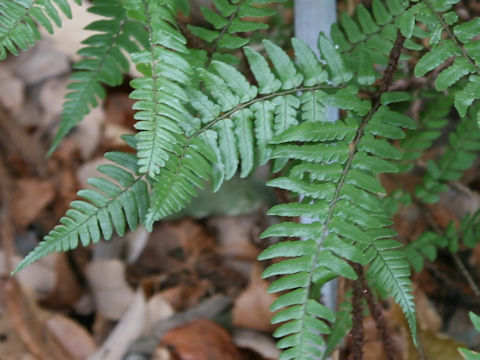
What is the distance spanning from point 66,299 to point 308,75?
1.52 m

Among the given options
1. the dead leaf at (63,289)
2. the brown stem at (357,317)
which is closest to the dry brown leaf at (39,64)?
the dead leaf at (63,289)

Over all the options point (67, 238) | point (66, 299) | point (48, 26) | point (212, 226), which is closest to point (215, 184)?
point (67, 238)

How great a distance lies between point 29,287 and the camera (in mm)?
2299

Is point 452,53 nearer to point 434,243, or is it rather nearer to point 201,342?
point 434,243

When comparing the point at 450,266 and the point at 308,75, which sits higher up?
the point at 308,75

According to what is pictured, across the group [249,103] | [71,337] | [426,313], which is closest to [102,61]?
[249,103]

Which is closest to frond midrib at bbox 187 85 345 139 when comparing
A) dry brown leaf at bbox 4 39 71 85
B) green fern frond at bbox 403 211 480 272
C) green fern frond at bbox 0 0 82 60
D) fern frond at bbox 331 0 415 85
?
fern frond at bbox 331 0 415 85

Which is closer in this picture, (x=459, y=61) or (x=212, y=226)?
(x=459, y=61)

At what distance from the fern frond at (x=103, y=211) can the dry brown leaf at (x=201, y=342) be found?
758 mm

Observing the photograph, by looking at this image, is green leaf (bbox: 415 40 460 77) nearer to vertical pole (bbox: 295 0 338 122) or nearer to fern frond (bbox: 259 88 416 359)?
fern frond (bbox: 259 88 416 359)

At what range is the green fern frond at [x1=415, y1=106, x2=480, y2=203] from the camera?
171 centimetres

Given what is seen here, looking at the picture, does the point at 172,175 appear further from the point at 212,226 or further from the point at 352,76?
the point at 212,226

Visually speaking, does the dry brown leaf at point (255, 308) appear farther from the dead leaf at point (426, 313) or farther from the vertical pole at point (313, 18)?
the vertical pole at point (313, 18)

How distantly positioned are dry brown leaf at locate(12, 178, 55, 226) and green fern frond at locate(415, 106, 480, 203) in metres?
1.62
